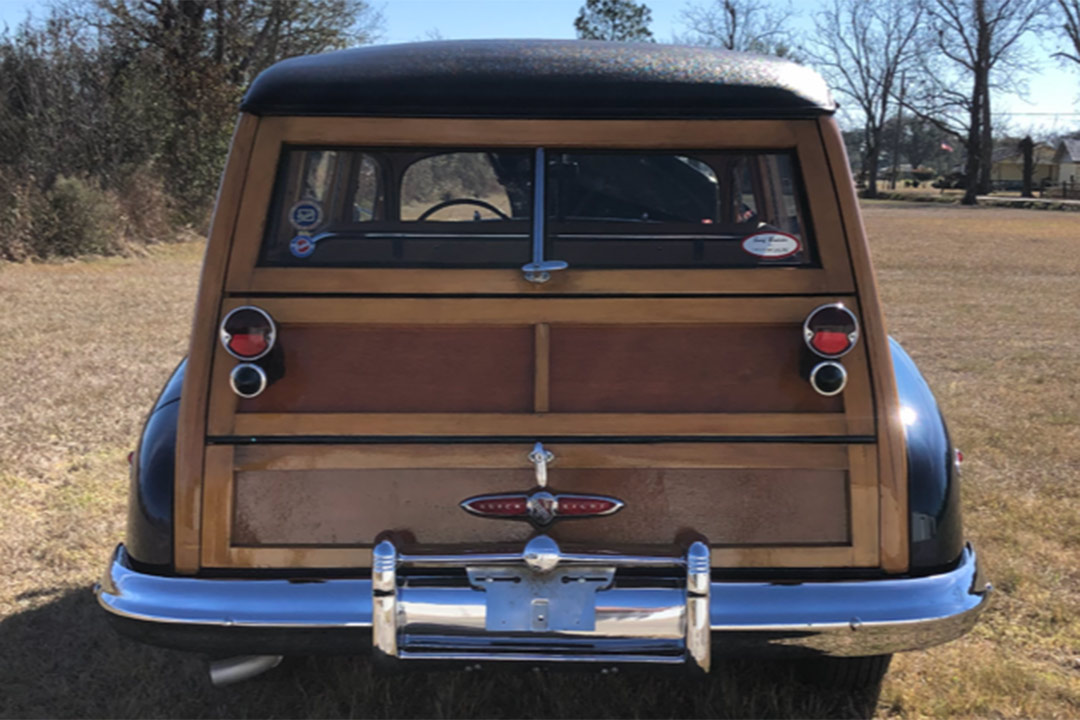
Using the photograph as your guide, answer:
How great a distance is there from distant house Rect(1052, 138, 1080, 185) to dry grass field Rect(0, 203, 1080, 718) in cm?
8123

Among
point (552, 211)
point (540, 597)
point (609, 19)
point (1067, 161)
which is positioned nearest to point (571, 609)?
point (540, 597)

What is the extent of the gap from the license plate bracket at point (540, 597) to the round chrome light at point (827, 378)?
25.8 inches

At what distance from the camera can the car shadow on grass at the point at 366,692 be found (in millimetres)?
2822

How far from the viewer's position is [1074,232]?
26656mm

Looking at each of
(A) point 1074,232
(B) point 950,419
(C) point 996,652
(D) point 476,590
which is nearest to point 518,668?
(D) point 476,590

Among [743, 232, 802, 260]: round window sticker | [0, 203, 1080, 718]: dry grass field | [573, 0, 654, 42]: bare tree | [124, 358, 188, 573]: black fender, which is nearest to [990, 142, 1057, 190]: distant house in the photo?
[573, 0, 654, 42]: bare tree

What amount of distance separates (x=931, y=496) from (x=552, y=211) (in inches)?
45.7

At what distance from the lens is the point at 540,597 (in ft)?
7.34

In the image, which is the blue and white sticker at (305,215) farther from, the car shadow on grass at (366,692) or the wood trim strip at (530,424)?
the car shadow on grass at (366,692)

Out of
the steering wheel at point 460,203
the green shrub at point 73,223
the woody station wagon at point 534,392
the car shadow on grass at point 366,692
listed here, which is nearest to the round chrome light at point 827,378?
the woody station wagon at point 534,392

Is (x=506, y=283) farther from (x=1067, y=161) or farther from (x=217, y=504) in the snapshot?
(x=1067, y=161)

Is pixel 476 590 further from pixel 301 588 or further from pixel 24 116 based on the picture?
pixel 24 116

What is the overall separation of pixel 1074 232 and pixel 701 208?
2782cm

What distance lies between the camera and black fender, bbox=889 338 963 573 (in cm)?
235
